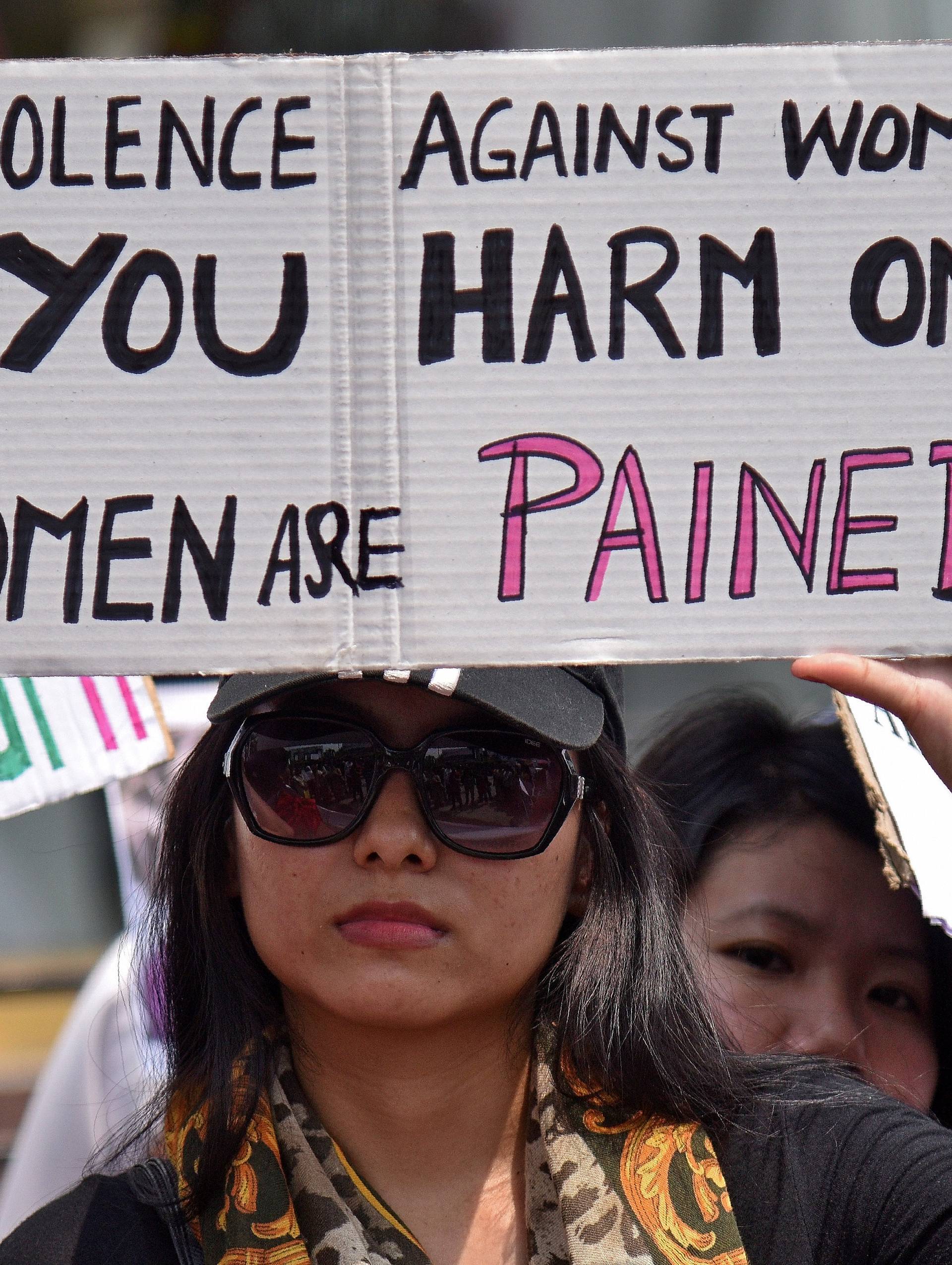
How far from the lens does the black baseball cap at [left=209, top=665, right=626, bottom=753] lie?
152 centimetres

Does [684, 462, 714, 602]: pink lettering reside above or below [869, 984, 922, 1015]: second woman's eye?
above

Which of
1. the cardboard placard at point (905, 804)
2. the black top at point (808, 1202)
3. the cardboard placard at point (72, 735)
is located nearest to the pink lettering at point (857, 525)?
the cardboard placard at point (905, 804)

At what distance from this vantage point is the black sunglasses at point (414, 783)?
1528 millimetres

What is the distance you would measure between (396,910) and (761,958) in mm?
785

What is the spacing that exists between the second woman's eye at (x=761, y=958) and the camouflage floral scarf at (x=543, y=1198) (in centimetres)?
47

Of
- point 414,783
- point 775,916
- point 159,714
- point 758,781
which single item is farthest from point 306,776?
point 758,781

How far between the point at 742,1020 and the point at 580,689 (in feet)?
2.12

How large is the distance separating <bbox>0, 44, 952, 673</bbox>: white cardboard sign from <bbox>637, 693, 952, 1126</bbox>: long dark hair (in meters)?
0.78

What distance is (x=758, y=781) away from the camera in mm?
2283

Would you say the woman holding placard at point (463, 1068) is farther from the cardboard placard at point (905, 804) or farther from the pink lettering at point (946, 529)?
the pink lettering at point (946, 529)

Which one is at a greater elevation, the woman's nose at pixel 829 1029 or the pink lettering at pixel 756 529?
the pink lettering at pixel 756 529

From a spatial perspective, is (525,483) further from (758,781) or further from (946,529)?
(758,781)

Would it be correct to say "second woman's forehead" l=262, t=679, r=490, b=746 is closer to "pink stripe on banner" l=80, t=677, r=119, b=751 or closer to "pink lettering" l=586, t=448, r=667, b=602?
"pink lettering" l=586, t=448, r=667, b=602

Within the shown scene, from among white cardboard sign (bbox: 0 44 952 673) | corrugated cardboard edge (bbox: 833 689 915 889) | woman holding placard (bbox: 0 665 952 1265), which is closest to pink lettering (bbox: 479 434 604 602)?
white cardboard sign (bbox: 0 44 952 673)
